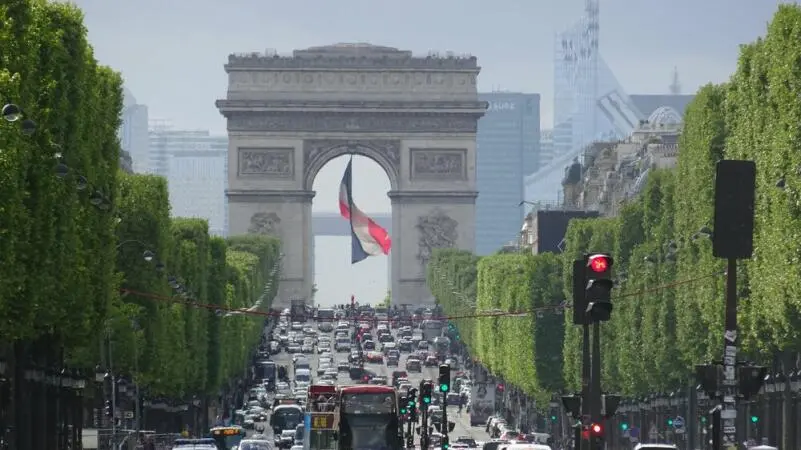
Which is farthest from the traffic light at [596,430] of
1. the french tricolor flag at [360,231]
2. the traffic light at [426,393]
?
the french tricolor flag at [360,231]

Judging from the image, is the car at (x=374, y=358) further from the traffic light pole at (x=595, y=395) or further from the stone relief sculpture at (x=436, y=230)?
the traffic light pole at (x=595, y=395)

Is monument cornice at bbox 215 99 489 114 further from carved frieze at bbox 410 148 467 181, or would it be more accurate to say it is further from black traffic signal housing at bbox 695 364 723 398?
black traffic signal housing at bbox 695 364 723 398

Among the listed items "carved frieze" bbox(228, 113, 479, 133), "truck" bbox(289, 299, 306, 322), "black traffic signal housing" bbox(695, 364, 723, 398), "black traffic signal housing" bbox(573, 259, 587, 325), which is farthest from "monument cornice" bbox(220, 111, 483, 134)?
"black traffic signal housing" bbox(695, 364, 723, 398)

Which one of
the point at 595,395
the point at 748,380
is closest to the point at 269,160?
the point at 595,395

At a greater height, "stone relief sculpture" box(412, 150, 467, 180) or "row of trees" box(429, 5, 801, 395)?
"stone relief sculpture" box(412, 150, 467, 180)

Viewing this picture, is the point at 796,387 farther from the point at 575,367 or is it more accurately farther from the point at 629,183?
the point at 629,183
